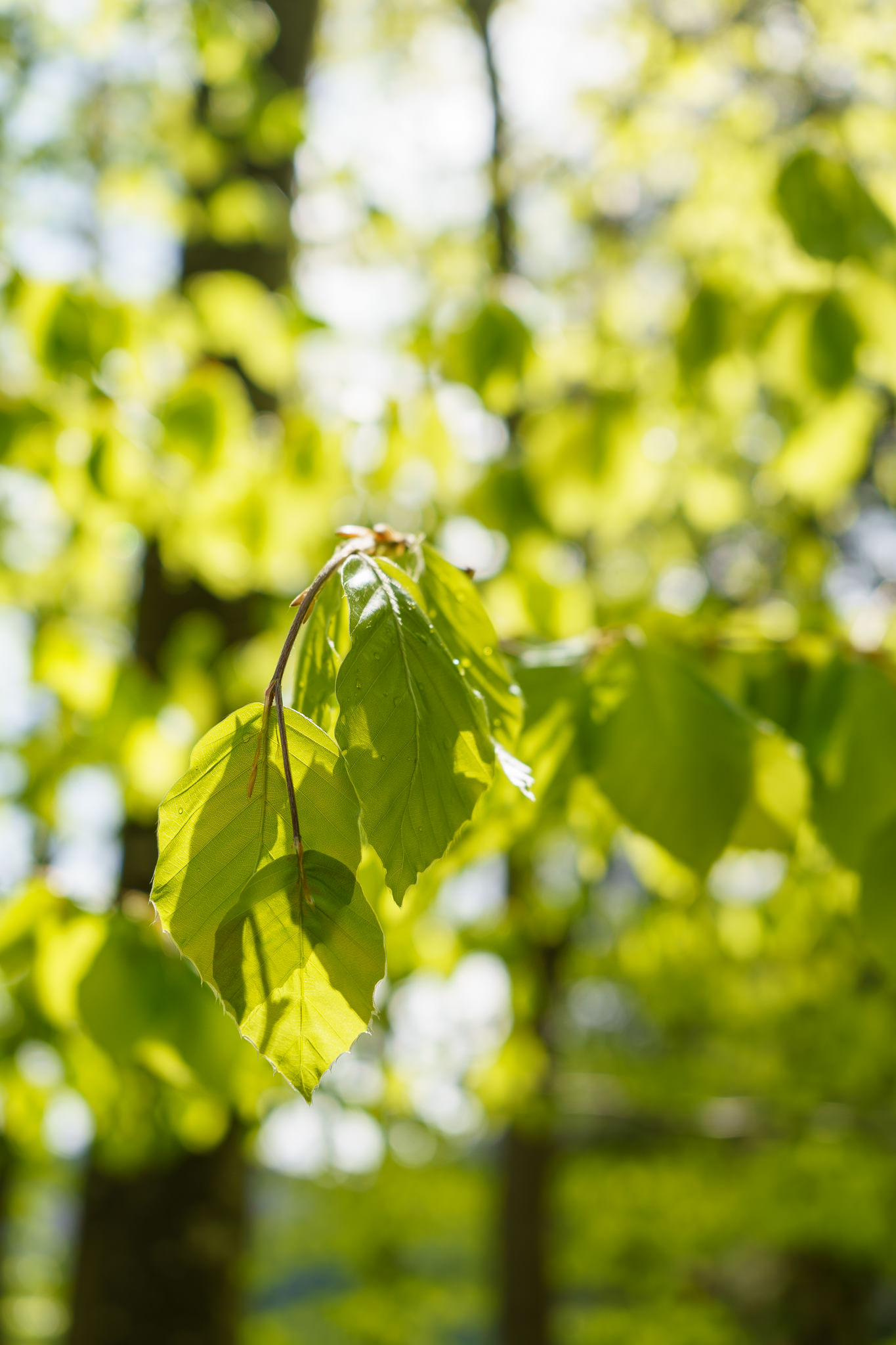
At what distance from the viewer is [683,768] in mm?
816

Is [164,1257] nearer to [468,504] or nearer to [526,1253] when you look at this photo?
[468,504]

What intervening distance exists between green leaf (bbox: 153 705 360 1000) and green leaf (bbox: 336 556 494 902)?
0.03 m

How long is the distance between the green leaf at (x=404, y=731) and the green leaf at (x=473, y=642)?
6 centimetres

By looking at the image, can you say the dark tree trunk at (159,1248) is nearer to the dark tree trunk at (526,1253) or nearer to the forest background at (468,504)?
the forest background at (468,504)

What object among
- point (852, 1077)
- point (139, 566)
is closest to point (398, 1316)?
point (852, 1077)

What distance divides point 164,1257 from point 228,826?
2.48 meters

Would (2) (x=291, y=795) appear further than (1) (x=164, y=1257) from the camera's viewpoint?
No

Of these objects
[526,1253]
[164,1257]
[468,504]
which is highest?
[468,504]

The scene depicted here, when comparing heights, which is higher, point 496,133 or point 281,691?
point 281,691

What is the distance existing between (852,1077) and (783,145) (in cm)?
587

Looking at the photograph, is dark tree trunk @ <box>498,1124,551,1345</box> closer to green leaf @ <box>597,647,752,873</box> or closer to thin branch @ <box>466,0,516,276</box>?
thin branch @ <box>466,0,516,276</box>

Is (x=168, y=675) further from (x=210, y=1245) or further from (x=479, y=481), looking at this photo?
(x=210, y=1245)

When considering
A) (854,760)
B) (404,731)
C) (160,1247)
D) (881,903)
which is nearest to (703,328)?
(854,760)

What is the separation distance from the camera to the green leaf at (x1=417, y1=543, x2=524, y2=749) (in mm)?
601
